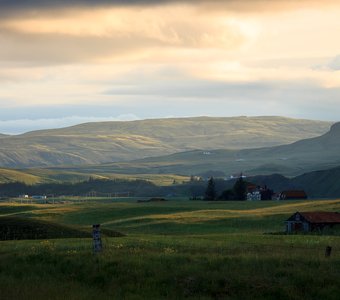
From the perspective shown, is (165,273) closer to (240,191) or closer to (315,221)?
(315,221)

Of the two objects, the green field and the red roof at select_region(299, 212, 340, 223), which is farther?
the red roof at select_region(299, 212, 340, 223)

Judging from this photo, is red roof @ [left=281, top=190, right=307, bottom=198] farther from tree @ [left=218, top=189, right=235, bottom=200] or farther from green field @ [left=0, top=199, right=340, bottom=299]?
green field @ [left=0, top=199, right=340, bottom=299]

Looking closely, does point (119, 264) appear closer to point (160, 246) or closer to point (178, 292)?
point (178, 292)

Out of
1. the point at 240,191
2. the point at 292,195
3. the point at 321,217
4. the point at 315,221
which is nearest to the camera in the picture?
the point at 315,221

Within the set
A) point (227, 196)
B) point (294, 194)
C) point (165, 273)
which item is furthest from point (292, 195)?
point (165, 273)

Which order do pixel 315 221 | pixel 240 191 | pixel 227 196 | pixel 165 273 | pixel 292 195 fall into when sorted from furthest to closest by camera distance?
pixel 292 195 → pixel 227 196 → pixel 240 191 → pixel 315 221 → pixel 165 273

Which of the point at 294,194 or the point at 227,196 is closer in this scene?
the point at 227,196

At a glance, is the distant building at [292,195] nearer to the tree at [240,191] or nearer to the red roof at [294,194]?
the red roof at [294,194]

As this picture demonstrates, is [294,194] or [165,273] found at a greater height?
[165,273]

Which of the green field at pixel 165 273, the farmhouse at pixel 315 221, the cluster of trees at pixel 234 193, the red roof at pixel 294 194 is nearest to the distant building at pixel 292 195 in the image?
the red roof at pixel 294 194

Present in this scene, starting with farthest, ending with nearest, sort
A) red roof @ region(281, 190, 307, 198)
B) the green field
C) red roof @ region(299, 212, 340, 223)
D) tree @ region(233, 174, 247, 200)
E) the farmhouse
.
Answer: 1. red roof @ region(281, 190, 307, 198)
2. tree @ region(233, 174, 247, 200)
3. red roof @ region(299, 212, 340, 223)
4. the farmhouse
5. the green field

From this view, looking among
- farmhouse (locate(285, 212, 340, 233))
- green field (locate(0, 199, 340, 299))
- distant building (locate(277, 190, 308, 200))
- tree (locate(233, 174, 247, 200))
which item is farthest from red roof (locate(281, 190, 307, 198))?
green field (locate(0, 199, 340, 299))

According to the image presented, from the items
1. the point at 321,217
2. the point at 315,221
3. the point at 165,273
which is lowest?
the point at 315,221

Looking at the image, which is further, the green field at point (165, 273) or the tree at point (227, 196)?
the tree at point (227, 196)
